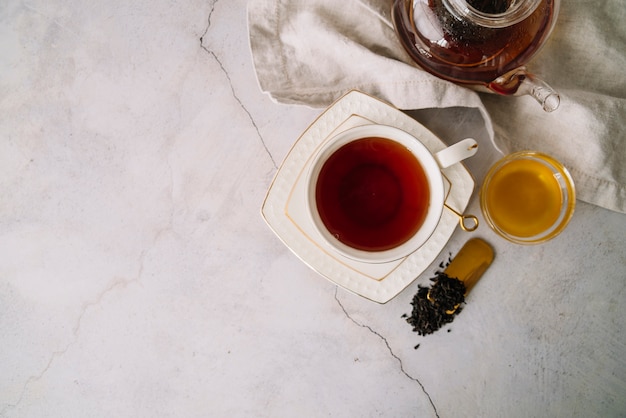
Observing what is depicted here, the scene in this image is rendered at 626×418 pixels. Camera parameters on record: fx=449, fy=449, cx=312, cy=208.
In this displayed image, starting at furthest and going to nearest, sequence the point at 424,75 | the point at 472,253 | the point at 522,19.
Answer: the point at 472,253 < the point at 424,75 < the point at 522,19

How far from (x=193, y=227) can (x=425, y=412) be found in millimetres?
650

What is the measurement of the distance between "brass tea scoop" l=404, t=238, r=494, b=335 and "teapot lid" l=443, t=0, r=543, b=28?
448 millimetres

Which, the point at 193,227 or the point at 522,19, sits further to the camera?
the point at 193,227

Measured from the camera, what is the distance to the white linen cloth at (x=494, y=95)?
2.84 feet

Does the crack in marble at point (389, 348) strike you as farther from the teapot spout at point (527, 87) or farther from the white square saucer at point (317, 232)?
the teapot spout at point (527, 87)

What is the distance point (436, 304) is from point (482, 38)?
1.72 ft

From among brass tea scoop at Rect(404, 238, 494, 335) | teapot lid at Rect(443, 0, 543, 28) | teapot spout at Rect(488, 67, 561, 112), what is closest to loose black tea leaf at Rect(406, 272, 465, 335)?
brass tea scoop at Rect(404, 238, 494, 335)

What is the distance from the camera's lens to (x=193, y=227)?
→ 99 centimetres

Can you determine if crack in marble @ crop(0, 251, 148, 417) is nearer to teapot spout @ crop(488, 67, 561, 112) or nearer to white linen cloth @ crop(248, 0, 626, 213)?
white linen cloth @ crop(248, 0, 626, 213)

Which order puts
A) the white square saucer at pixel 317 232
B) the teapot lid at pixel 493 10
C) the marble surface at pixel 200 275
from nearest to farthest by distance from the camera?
the teapot lid at pixel 493 10 < the white square saucer at pixel 317 232 < the marble surface at pixel 200 275

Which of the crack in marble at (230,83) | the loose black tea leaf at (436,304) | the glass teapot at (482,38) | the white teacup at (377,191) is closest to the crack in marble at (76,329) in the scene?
the crack in marble at (230,83)

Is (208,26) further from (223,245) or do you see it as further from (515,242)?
(515,242)

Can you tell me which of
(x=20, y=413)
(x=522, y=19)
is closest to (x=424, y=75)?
(x=522, y=19)

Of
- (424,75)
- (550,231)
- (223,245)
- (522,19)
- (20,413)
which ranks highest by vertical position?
(522,19)
